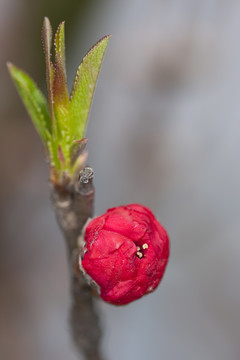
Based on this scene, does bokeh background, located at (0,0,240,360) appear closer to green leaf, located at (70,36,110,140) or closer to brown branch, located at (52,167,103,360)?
brown branch, located at (52,167,103,360)

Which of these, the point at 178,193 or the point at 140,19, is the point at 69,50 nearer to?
the point at 140,19

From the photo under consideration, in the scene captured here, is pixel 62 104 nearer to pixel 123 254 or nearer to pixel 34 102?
pixel 34 102

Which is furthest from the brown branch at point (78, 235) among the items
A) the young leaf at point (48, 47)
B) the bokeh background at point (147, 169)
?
the bokeh background at point (147, 169)

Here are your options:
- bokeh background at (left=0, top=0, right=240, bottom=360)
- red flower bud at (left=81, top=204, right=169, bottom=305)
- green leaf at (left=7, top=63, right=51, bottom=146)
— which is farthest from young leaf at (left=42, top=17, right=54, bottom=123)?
bokeh background at (left=0, top=0, right=240, bottom=360)

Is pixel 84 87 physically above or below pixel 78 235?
above

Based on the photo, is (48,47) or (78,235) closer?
(48,47)

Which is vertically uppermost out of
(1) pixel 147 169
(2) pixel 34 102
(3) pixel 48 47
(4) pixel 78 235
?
(3) pixel 48 47

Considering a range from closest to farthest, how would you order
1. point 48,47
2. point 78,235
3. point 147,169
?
1. point 48,47
2. point 78,235
3. point 147,169

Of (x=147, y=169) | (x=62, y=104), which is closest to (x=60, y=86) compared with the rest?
(x=62, y=104)
